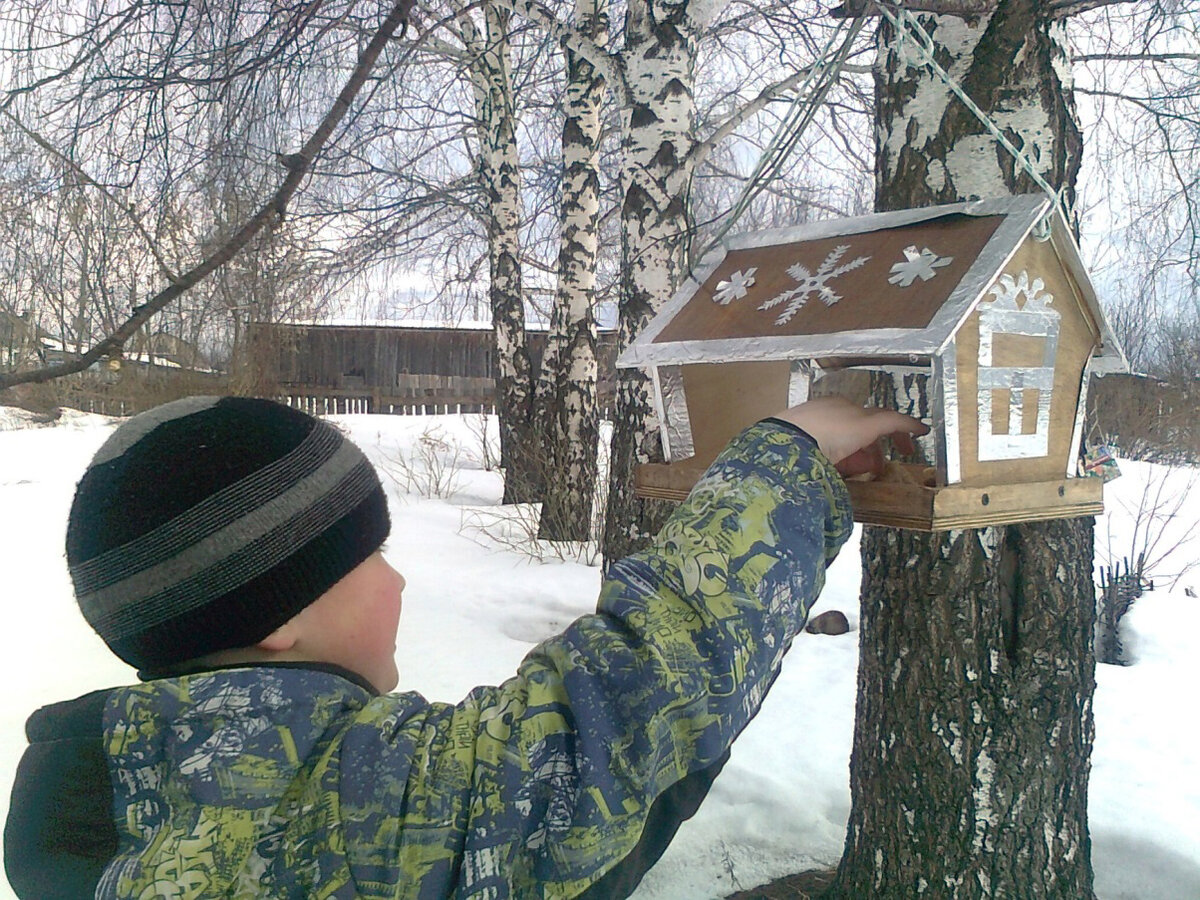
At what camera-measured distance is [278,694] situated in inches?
33.5

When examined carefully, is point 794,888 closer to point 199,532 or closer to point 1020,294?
point 1020,294

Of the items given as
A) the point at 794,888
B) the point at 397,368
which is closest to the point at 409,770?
the point at 794,888

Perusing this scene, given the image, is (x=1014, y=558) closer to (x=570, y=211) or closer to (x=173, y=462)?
(x=173, y=462)

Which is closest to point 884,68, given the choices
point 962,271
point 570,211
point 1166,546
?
point 962,271

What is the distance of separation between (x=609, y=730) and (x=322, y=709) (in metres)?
0.29

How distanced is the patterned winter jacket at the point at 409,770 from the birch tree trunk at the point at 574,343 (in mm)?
4440

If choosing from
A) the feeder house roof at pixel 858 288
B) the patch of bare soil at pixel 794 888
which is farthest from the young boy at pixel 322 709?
the patch of bare soil at pixel 794 888

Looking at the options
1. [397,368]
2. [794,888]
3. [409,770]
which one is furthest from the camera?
[397,368]

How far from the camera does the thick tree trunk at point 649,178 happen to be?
3354mm

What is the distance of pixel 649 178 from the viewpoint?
3.42m

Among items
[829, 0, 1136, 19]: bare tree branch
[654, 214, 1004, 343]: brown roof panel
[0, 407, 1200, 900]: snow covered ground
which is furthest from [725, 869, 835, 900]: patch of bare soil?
[829, 0, 1136, 19]: bare tree branch

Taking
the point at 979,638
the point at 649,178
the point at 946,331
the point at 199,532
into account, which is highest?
the point at 649,178

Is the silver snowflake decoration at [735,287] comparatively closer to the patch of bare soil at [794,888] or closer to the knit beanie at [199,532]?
the knit beanie at [199,532]

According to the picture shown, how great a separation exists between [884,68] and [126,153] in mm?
2405
